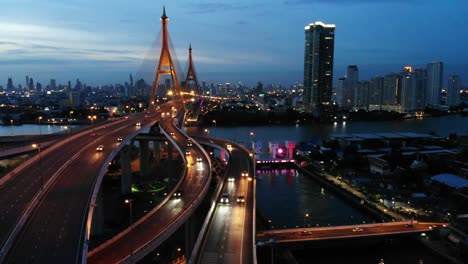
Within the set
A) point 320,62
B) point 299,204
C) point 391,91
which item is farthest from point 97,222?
point 391,91

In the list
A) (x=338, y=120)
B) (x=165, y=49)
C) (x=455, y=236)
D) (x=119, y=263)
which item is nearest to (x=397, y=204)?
(x=455, y=236)

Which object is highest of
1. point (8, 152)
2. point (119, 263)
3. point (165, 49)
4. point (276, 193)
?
point (165, 49)

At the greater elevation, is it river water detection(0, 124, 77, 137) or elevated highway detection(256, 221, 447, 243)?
river water detection(0, 124, 77, 137)

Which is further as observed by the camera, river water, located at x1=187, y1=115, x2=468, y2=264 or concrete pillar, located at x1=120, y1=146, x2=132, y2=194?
concrete pillar, located at x1=120, y1=146, x2=132, y2=194

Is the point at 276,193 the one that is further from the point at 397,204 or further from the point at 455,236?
the point at 455,236

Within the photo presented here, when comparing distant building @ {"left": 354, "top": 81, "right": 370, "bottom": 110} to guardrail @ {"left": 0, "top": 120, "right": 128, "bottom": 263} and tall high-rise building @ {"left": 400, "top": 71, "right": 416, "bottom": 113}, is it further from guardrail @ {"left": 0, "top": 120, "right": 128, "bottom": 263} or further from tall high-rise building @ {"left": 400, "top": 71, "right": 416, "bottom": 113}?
guardrail @ {"left": 0, "top": 120, "right": 128, "bottom": 263}

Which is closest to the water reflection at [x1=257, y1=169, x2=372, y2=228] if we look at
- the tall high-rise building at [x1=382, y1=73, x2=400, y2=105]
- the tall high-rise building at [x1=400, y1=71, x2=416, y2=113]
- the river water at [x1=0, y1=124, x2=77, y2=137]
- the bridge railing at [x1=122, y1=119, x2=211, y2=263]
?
the bridge railing at [x1=122, y1=119, x2=211, y2=263]
